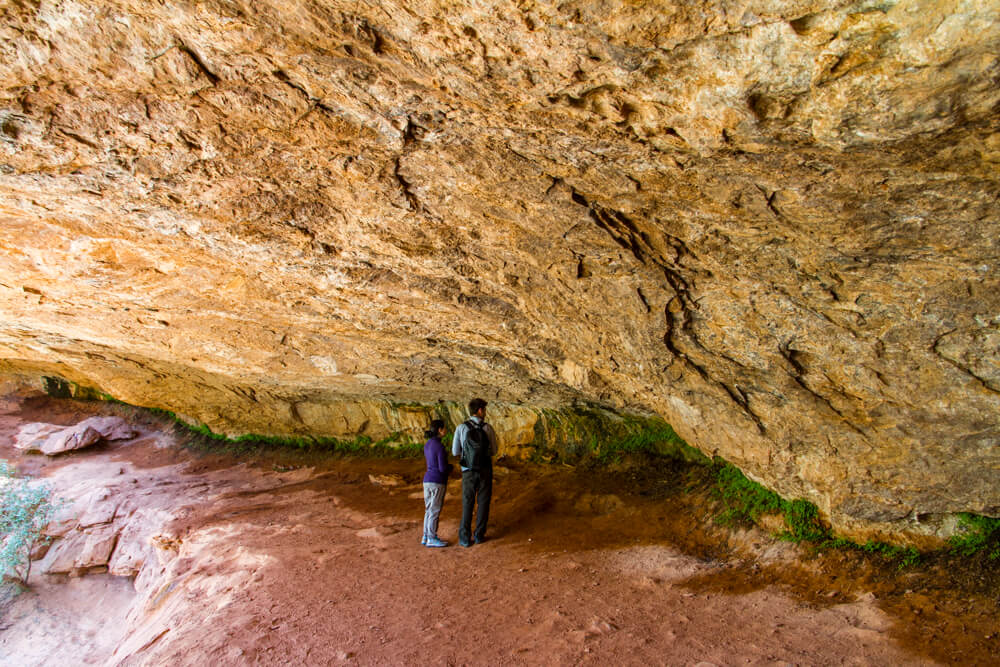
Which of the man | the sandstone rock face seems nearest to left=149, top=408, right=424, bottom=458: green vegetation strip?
the sandstone rock face

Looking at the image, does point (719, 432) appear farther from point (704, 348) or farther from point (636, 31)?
point (636, 31)

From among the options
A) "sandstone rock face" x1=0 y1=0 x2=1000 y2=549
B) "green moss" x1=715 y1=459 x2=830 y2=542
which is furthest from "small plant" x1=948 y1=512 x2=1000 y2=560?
"green moss" x1=715 y1=459 x2=830 y2=542

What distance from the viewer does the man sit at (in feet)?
21.4

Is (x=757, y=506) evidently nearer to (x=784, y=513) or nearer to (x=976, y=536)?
(x=784, y=513)

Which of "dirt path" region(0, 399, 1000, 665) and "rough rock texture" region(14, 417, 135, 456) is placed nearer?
"dirt path" region(0, 399, 1000, 665)

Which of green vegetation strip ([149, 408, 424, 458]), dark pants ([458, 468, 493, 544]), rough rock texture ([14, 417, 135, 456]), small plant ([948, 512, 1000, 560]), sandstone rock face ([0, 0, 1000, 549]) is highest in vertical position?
sandstone rock face ([0, 0, 1000, 549])

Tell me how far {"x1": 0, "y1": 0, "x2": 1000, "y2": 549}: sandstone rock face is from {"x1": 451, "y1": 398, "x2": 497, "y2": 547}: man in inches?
50.8

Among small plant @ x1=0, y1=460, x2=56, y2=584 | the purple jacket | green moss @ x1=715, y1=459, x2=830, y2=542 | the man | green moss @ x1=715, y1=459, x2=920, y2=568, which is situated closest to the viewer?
green moss @ x1=715, y1=459, x2=920, y2=568

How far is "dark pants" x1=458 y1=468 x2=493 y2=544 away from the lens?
21.5ft

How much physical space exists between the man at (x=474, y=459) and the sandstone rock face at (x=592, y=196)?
1290 millimetres

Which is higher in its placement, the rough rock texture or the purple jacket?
the purple jacket

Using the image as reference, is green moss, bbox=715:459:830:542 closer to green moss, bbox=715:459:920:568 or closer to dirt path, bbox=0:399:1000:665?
green moss, bbox=715:459:920:568

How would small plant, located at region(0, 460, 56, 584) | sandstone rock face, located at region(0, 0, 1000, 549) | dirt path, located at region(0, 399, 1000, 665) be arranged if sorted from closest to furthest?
sandstone rock face, located at region(0, 0, 1000, 549)
dirt path, located at region(0, 399, 1000, 665)
small plant, located at region(0, 460, 56, 584)

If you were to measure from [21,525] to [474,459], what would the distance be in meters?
9.81
